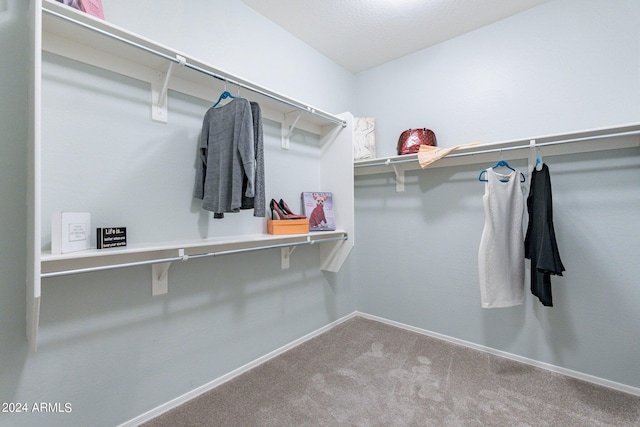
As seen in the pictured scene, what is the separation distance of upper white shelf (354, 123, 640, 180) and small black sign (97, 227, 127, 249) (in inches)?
72.3

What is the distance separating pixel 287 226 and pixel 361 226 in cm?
111

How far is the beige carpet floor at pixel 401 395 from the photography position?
146cm

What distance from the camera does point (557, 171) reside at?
1.90 m

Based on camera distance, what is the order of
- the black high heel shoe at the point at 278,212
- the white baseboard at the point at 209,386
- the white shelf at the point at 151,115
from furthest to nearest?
the black high heel shoe at the point at 278,212 < the white baseboard at the point at 209,386 < the white shelf at the point at 151,115

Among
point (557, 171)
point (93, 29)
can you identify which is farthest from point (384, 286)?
point (93, 29)

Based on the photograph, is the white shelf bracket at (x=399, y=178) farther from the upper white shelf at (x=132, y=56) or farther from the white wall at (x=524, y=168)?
the upper white shelf at (x=132, y=56)

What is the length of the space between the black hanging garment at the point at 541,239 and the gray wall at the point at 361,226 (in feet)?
0.76

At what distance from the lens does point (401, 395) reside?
1.65 meters

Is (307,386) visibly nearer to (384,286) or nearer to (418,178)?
(384,286)

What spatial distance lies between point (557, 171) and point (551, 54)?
80 cm

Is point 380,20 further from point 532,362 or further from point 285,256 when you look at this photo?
point 532,362

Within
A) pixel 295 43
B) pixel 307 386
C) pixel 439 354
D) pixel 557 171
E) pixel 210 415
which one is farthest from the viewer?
pixel 295 43

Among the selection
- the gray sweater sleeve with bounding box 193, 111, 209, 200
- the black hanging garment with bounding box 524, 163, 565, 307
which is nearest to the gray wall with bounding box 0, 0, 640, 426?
the gray sweater sleeve with bounding box 193, 111, 209, 200

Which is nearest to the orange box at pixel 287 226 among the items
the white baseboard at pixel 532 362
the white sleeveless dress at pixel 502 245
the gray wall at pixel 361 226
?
the gray wall at pixel 361 226
